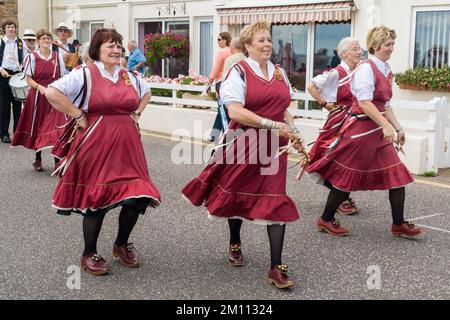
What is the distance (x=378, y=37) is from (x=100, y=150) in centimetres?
253

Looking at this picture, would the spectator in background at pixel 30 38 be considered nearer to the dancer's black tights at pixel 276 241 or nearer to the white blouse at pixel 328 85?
the white blouse at pixel 328 85

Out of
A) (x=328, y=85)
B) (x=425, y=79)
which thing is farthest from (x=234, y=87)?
(x=425, y=79)

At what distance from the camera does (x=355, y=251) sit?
5.29 meters

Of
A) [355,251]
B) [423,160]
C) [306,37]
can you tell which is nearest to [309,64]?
[306,37]

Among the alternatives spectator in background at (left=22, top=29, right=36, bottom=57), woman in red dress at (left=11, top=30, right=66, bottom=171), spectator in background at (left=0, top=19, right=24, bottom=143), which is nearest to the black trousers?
spectator in background at (left=0, top=19, right=24, bottom=143)

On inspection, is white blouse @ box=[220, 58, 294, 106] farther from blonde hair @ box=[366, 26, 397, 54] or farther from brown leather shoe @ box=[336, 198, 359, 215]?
brown leather shoe @ box=[336, 198, 359, 215]

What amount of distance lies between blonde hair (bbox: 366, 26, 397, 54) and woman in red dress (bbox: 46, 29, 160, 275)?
2.11m

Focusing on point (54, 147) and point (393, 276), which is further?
point (54, 147)

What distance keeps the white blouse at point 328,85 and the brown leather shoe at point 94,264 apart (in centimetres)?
293

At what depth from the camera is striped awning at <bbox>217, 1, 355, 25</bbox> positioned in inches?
539

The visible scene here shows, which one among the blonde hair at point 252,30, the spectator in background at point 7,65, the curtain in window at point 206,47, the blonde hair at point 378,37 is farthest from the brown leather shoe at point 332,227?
the curtain in window at point 206,47

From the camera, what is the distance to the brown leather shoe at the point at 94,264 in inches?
184

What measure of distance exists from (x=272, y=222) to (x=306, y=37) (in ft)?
37.0
